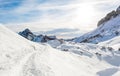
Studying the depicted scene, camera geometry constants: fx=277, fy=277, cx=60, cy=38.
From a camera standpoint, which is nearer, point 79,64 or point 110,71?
point 110,71

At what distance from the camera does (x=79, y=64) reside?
3809cm

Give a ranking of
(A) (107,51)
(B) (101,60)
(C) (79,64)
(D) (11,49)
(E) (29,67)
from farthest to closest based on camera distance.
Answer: (A) (107,51) < (B) (101,60) < (C) (79,64) < (D) (11,49) < (E) (29,67)

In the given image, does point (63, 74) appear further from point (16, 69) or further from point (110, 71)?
point (110, 71)

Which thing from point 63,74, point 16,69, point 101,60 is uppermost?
point 16,69

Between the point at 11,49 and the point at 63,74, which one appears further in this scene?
the point at 11,49

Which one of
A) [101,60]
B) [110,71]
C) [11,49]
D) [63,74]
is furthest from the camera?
[101,60]

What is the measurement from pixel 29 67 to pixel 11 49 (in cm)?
581

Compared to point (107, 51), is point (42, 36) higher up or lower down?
lower down

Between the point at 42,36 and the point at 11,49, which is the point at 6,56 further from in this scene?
the point at 42,36


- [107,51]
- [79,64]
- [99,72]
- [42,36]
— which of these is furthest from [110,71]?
[42,36]

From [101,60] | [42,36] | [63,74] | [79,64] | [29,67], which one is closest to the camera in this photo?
[29,67]

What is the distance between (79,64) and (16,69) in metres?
15.1

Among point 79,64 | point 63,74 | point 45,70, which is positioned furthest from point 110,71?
point 45,70

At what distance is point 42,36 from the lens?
18900 cm
